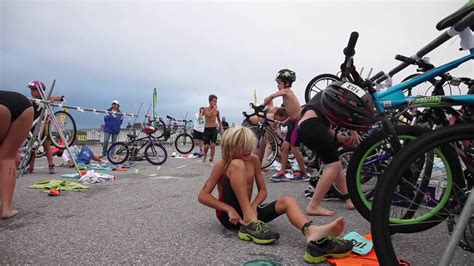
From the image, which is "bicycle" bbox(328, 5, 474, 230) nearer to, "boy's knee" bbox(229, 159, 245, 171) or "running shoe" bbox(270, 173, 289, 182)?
"boy's knee" bbox(229, 159, 245, 171)

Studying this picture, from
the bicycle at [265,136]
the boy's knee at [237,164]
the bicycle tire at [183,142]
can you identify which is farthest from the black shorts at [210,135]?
the boy's knee at [237,164]

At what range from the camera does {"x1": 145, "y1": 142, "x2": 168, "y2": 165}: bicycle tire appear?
317 inches

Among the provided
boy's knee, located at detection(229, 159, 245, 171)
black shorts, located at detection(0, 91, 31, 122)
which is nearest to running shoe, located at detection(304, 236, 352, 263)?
boy's knee, located at detection(229, 159, 245, 171)

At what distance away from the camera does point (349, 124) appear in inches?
76.6

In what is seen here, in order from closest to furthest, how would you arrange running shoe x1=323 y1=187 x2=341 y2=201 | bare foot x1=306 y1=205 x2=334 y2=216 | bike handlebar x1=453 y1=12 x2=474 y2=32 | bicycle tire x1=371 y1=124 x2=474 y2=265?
bicycle tire x1=371 y1=124 x2=474 y2=265, bike handlebar x1=453 y1=12 x2=474 y2=32, bare foot x1=306 y1=205 x2=334 y2=216, running shoe x1=323 y1=187 x2=341 y2=201

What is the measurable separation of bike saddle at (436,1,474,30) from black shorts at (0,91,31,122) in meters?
3.14

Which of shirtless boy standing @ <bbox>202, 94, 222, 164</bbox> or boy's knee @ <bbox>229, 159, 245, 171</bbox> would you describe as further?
shirtless boy standing @ <bbox>202, 94, 222, 164</bbox>

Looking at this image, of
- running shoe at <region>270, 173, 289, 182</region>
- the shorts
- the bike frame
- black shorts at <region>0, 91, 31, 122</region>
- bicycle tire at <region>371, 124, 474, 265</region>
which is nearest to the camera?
bicycle tire at <region>371, 124, 474, 265</region>

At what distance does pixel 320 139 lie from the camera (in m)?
2.88

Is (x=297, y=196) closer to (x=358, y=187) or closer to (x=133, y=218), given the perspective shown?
(x=358, y=187)

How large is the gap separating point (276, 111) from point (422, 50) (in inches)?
171

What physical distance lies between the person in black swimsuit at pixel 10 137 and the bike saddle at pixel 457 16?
10.3ft

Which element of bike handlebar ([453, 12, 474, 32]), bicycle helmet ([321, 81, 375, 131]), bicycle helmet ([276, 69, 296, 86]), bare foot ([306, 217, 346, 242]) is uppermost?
bicycle helmet ([276, 69, 296, 86])

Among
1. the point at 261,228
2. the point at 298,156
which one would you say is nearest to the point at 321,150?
the point at 261,228
